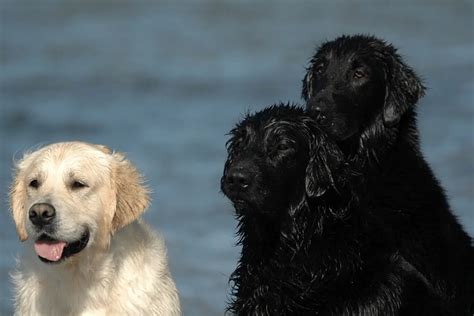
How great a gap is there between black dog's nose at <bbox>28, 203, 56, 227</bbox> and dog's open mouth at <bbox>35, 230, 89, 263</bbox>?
0.38ft

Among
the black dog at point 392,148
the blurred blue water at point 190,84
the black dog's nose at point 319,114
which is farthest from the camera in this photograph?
the blurred blue water at point 190,84

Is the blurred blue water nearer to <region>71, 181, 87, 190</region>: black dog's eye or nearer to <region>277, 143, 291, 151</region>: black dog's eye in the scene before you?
<region>71, 181, 87, 190</region>: black dog's eye

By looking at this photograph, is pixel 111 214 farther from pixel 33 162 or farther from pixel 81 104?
pixel 81 104

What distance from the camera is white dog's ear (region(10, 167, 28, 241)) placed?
770 cm

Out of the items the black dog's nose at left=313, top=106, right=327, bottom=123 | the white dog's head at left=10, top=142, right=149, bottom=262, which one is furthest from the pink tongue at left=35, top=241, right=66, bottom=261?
the black dog's nose at left=313, top=106, right=327, bottom=123

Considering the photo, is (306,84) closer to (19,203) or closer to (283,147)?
(283,147)

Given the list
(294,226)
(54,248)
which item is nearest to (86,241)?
(54,248)

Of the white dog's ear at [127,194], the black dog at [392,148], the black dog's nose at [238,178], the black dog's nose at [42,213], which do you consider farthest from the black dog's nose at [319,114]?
the black dog's nose at [42,213]

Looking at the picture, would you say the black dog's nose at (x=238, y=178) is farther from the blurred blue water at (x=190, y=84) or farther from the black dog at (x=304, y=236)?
the blurred blue water at (x=190, y=84)

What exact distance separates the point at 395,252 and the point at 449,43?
14.5 metres

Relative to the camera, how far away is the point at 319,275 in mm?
7500

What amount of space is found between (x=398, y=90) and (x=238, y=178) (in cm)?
187

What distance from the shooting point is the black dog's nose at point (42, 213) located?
24.2 feet

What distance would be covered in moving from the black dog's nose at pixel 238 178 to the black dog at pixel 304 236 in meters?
0.08
